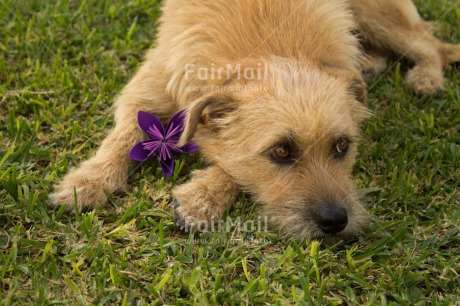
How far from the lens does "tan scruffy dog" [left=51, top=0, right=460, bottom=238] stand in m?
3.29

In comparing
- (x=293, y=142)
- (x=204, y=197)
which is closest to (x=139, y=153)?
(x=204, y=197)

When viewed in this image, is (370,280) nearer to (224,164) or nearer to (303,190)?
(303,190)

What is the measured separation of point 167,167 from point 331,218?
48.6 inches

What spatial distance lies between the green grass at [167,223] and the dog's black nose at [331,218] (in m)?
0.12

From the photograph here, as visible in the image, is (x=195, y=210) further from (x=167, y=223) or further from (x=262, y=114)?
(x=262, y=114)

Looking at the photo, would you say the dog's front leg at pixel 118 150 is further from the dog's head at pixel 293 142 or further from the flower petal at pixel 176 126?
the dog's head at pixel 293 142

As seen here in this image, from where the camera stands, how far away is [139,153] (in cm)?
384

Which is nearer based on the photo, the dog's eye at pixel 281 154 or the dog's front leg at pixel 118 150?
the dog's eye at pixel 281 154

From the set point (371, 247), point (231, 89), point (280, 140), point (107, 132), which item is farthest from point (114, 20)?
point (371, 247)

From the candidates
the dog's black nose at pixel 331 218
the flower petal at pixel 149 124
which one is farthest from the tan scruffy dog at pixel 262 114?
the flower petal at pixel 149 124

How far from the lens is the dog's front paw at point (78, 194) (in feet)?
11.4

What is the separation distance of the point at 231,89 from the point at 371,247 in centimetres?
127

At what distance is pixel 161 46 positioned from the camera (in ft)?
13.6

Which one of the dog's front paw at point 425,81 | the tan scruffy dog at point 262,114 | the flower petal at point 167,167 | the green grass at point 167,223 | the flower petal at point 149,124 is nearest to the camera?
the green grass at point 167,223
